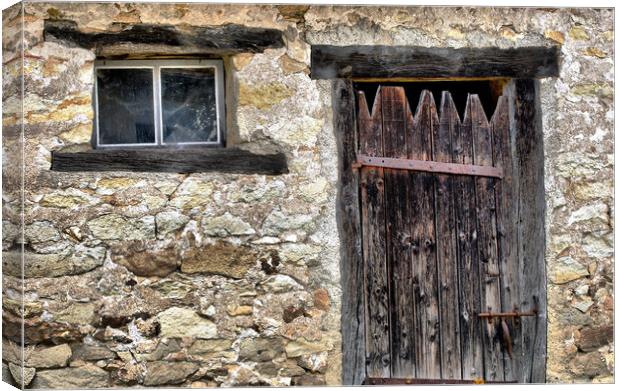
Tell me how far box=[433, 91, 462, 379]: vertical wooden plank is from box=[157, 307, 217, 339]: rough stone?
1.16 meters

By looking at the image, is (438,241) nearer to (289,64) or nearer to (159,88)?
(289,64)

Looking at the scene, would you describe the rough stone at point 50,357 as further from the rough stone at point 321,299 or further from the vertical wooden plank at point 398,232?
the vertical wooden plank at point 398,232

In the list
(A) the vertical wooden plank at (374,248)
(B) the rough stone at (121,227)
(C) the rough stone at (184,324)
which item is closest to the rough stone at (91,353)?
(C) the rough stone at (184,324)

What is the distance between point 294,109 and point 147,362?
4.55ft

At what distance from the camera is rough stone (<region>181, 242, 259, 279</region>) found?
5.04m

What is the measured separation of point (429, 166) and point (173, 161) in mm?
1265

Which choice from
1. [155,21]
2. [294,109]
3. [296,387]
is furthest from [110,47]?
[296,387]

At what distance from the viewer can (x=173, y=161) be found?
16.6ft

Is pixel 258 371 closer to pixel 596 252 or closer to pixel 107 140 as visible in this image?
pixel 107 140

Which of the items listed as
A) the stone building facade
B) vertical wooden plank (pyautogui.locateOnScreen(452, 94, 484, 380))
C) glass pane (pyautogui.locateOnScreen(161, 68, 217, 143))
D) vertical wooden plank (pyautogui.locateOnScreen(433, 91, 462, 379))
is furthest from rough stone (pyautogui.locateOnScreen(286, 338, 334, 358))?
glass pane (pyautogui.locateOnScreen(161, 68, 217, 143))

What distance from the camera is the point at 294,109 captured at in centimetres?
512

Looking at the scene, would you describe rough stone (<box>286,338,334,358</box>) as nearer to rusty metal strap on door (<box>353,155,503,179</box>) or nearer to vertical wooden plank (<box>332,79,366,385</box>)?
vertical wooden plank (<box>332,79,366,385</box>)

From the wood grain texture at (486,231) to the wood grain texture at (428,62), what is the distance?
0.62 ft

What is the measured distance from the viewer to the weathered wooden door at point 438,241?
5.26m
